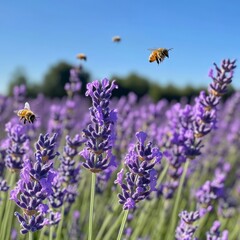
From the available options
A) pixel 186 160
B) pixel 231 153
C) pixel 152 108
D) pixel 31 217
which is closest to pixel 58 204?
pixel 31 217

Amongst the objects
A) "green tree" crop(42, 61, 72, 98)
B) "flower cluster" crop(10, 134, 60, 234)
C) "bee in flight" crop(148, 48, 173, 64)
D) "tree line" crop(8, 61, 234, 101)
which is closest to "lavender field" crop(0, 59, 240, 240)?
"flower cluster" crop(10, 134, 60, 234)

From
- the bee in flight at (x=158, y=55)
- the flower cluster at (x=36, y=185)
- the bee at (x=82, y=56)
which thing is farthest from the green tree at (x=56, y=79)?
the flower cluster at (x=36, y=185)

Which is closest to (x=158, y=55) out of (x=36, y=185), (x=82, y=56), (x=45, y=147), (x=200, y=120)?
(x=200, y=120)

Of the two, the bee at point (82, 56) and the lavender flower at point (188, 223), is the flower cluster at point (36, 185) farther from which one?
the bee at point (82, 56)

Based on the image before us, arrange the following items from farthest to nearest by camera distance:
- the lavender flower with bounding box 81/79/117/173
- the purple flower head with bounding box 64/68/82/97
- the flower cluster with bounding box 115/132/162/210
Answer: the purple flower head with bounding box 64/68/82/97, the lavender flower with bounding box 81/79/117/173, the flower cluster with bounding box 115/132/162/210

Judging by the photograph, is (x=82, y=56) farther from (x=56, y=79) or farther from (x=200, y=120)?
(x=56, y=79)

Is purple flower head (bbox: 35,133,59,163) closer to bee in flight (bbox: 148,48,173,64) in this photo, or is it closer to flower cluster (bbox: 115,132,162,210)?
flower cluster (bbox: 115,132,162,210)

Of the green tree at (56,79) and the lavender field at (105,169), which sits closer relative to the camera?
the lavender field at (105,169)

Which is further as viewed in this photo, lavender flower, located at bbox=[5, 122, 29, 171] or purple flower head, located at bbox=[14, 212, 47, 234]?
lavender flower, located at bbox=[5, 122, 29, 171]
